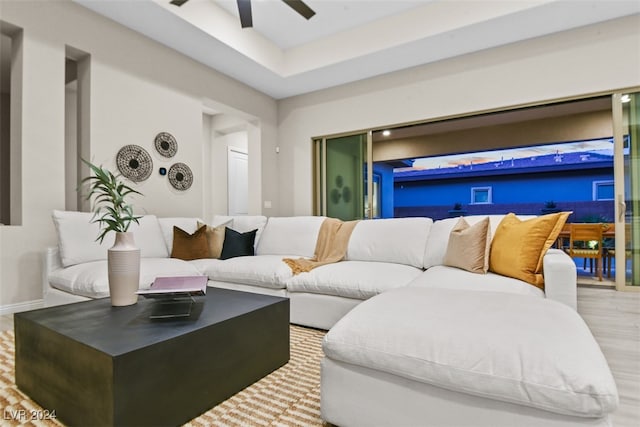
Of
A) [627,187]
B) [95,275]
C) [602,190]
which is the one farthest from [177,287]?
[602,190]

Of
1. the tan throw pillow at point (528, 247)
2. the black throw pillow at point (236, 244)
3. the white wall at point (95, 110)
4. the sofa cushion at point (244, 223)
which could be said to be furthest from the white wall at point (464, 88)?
the tan throw pillow at point (528, 247)

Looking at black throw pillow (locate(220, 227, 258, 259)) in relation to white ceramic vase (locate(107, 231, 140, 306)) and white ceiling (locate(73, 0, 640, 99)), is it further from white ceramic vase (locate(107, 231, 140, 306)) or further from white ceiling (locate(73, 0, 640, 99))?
white ceiling (locate(73, 0, 640, 99))

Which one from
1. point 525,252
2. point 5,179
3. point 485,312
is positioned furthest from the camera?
point 5,179

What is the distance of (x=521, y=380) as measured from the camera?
2.99ft

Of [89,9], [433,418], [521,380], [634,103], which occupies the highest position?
[89,9]

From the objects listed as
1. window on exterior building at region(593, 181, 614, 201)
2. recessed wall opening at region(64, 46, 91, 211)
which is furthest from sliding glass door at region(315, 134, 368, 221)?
window on exterior building at region(593, 181, 614, 201)

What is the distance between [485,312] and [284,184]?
191 inches

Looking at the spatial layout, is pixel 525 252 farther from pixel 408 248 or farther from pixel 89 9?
pixel 89 9

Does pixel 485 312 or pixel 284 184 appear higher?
pixel 284 184

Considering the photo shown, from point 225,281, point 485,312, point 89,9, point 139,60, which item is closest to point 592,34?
point 485,312

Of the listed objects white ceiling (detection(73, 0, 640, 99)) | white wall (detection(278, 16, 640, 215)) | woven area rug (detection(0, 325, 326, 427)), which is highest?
white ceiling (detection(73, 0, 640, 99))

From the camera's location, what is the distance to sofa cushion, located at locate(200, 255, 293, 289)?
2.65 m

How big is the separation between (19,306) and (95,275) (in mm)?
1310

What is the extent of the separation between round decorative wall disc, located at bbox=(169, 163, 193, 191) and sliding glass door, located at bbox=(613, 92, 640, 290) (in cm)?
498
